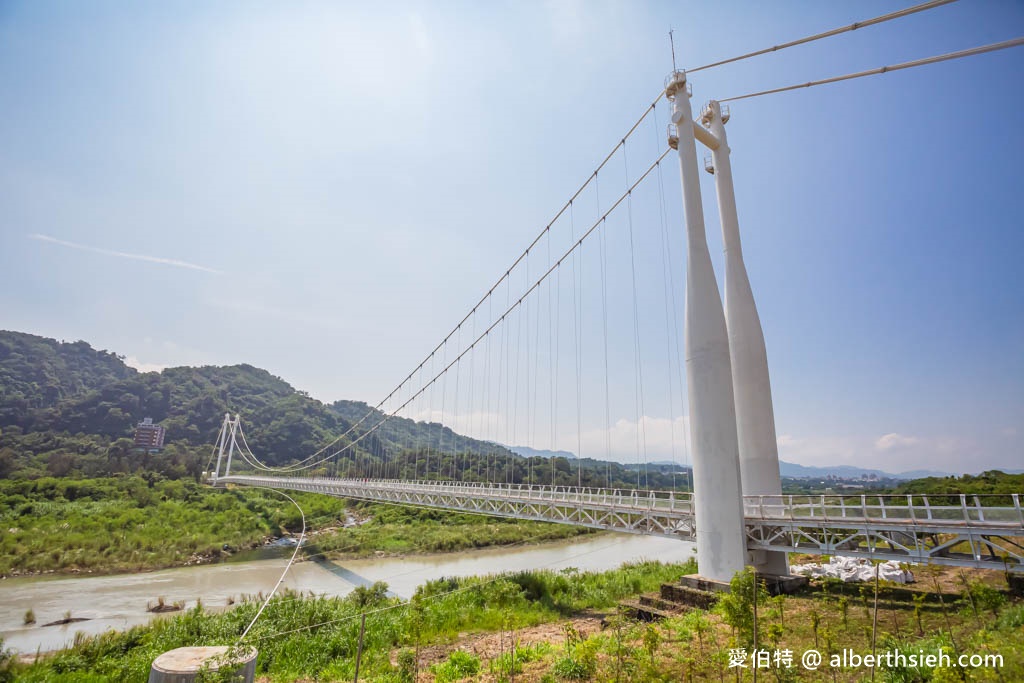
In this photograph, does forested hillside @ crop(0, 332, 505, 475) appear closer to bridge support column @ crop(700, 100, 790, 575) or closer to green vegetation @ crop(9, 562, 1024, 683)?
green vegetation @ crop(9, 562, 1024, 683)

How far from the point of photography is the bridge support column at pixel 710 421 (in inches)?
446

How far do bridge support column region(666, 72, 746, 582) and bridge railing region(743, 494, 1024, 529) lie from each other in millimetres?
1232

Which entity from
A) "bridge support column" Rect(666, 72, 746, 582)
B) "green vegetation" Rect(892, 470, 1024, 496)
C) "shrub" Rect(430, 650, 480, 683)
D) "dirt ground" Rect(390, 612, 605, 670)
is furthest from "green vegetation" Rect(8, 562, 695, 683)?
"green vegetation" Rect(892, 470, 1024, 496)

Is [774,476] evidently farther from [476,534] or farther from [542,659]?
[476,534]

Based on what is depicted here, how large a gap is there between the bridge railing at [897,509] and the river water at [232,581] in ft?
45.8

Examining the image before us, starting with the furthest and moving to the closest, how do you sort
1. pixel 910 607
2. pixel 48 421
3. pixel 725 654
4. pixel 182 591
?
pixel 48 421 < pixel 182 591 < pixel 910 607 < pixel 725 654

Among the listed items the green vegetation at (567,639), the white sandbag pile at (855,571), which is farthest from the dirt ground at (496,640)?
the white sandbag pile at (855,571)

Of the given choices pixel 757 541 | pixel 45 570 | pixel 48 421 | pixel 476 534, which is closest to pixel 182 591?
pixel 45 570

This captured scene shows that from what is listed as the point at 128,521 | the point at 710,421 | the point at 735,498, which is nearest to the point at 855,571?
the point at 735,498

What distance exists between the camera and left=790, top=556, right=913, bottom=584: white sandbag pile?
11453 mm

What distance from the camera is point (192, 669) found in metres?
4.19

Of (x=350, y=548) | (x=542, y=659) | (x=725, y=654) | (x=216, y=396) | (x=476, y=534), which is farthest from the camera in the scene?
(x=216, y=396)

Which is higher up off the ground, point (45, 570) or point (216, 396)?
point (216, 396)

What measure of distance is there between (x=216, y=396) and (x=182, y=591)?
89.8 metres
